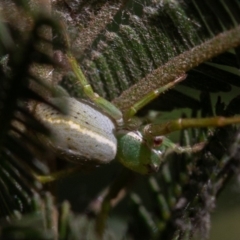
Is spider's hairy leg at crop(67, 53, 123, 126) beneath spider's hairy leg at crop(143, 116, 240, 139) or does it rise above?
above

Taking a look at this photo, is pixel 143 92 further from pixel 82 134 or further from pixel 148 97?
pixel 82 134

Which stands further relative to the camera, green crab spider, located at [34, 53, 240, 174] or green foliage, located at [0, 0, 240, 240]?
green crab spider, located at [34, 53, 240, 174]

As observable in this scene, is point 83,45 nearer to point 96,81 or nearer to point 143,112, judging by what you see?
point 96,81

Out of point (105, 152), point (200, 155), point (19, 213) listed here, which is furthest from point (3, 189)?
point (200, 155)

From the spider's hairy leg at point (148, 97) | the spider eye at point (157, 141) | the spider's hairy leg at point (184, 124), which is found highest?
the spider's hairy leg at point (148, 97)

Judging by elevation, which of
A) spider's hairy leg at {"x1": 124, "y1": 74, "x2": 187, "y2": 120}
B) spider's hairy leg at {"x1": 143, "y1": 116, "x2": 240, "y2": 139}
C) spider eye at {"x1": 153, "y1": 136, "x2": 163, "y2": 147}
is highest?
spider's hairy leg at {"x1": 124, "y1": 74, "x2": 187, "y2": 120}
